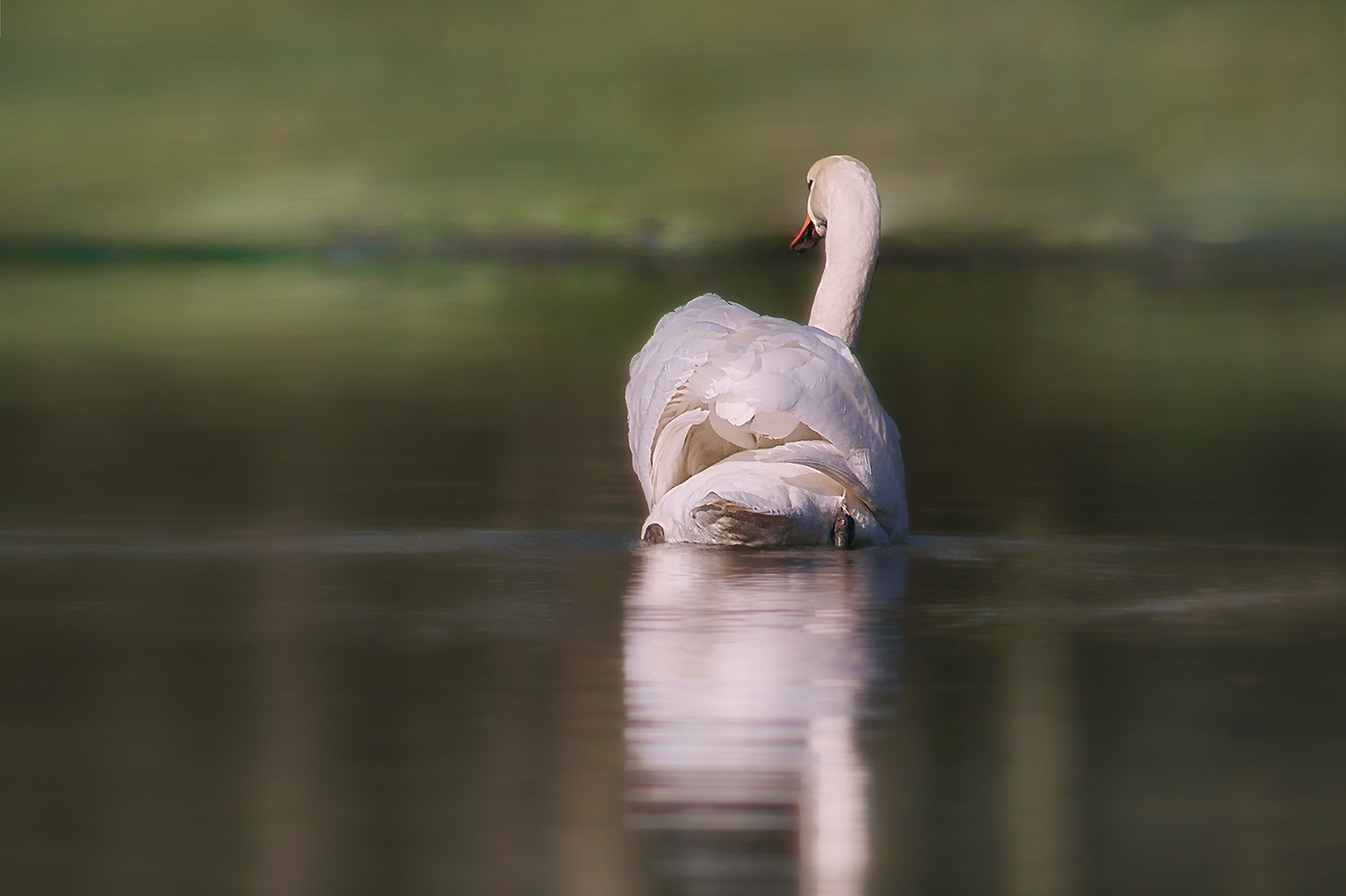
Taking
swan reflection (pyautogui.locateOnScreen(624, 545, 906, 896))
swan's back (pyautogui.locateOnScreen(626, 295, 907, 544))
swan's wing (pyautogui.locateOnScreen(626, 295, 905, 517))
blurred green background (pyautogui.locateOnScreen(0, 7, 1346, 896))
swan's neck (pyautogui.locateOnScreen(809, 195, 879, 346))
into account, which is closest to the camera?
swan reflection (pyautogui.locateOnScreen(624, 545, 906, 896))

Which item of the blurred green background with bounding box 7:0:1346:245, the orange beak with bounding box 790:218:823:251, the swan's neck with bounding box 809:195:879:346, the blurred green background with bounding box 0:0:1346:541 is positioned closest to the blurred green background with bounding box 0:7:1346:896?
the blurred green background with bounding box 0:0:1346:541

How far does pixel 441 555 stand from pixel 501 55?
2607 inches

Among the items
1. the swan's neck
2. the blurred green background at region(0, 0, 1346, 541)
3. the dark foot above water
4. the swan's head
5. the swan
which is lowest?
the dark foot above water

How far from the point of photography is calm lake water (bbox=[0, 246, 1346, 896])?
4.51 metres

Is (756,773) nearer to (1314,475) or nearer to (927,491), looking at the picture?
(927,491)

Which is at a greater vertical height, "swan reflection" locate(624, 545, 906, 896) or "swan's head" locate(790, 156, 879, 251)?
"swan's head" locate(790, 156, 879, 251)

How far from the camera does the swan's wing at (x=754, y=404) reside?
904 cm

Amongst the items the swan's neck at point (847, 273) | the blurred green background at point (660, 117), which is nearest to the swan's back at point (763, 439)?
the swan's neck at point (847, 273)

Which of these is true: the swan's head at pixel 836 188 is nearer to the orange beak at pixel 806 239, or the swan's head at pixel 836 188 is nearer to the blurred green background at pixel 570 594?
the orange beak at pixel 806 239

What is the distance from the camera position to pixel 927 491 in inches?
458

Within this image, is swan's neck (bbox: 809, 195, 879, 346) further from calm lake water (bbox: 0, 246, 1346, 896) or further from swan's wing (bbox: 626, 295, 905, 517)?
swan's wing (bbox: 626, 295, 905, 517)

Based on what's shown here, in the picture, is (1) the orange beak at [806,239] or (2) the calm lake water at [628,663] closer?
(2) the calm lake water at [628,663]

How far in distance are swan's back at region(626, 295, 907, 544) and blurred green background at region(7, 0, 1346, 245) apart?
49.0m

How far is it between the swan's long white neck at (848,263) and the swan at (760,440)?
3.88 feet
